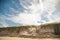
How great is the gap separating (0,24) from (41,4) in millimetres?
709

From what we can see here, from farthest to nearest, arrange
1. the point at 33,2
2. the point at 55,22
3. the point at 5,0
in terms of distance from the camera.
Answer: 1. the point at 5,0
2. the point at 33,2
3. the point at 55,22

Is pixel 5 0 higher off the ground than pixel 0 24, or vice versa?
pixel 5 0

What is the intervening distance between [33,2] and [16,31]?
19.8 inches

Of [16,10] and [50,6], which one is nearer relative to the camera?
[50,6]

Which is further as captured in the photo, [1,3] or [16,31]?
[1,3]

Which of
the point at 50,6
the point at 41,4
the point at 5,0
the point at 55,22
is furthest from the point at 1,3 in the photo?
the point at 55,22

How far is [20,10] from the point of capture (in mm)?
1821

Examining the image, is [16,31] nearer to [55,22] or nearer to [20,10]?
[20,10]

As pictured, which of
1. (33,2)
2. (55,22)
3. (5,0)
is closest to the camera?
(55,22)

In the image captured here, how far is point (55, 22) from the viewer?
5.44ft

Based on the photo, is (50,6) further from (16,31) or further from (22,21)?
(16,31)

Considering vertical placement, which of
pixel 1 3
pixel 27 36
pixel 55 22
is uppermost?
pixel 1 3

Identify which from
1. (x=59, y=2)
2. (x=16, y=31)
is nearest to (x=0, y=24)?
(x=16, y=31)

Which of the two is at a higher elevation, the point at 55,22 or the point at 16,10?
the point at 16,10
